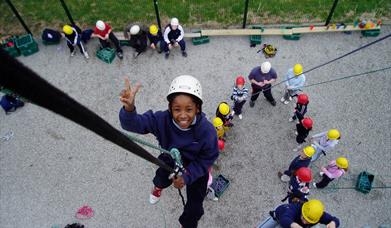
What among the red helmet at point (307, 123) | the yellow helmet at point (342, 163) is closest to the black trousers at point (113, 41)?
the red helmet at point (307, 123)

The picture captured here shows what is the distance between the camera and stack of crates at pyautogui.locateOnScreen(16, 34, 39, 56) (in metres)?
8.53

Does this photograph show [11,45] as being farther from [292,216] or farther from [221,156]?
[292,216]

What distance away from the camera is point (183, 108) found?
3391mm

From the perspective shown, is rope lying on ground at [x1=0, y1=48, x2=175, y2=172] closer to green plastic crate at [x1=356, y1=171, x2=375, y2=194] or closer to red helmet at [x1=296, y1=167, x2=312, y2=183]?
red helmet at [x1=296, y1=167, x2=312, y2=183]

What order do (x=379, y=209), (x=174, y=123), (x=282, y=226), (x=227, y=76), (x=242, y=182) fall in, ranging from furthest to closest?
(x=227, y=76) < (x=242, y=182) < (x=379, y=209) < (x=282, y=226) < (x=174, y=123)

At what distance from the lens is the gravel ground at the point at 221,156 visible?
20.2 ft

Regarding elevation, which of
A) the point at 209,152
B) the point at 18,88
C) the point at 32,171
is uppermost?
the point at 18,88

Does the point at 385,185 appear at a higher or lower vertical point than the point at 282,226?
lower

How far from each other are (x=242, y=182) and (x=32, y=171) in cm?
445

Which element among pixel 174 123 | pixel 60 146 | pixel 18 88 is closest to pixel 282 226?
pixel 174 123

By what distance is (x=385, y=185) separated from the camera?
6340mm

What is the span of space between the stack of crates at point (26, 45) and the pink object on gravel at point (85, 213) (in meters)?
4.90

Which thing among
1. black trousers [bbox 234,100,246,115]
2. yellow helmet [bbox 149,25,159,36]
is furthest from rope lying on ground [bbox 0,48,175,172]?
yellow helmet [bbox 149,25,159,36]

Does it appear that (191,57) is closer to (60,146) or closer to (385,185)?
(60,146)
